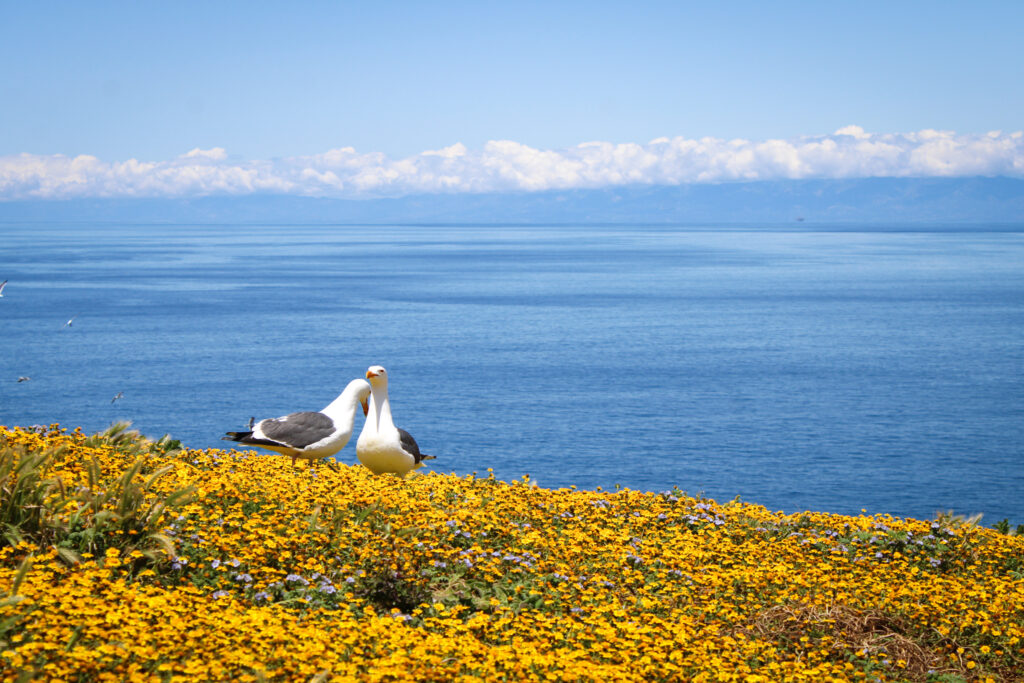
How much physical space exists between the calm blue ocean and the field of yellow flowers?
19670 millimetres

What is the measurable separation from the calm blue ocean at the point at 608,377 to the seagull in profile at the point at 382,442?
18813mm

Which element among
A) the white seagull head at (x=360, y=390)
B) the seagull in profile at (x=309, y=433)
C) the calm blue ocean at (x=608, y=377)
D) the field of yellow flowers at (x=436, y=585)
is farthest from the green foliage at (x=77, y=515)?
the calm blue ocean at (x=608, y=377)

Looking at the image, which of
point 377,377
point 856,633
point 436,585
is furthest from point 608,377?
point 436,585

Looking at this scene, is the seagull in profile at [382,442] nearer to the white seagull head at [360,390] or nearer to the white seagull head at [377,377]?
the white seagull head at [377,377]

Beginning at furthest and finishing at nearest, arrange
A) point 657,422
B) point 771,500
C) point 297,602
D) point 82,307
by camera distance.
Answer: point 82,307
point 657,422
point 771,500
point 297,602

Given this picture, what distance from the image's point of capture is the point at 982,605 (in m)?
10.7

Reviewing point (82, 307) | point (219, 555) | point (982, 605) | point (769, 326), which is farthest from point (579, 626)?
point (82, 307)

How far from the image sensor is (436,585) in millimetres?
9938

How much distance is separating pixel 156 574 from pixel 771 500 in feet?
110

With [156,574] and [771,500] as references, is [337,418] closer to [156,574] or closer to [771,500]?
[156,574]

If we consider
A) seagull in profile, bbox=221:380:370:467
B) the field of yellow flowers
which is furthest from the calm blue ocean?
the field of yellow flowers

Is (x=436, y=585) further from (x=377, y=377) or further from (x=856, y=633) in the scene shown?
(x=377, y=377)

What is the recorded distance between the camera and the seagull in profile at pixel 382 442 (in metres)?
13.8

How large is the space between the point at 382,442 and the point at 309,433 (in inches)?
46.3
